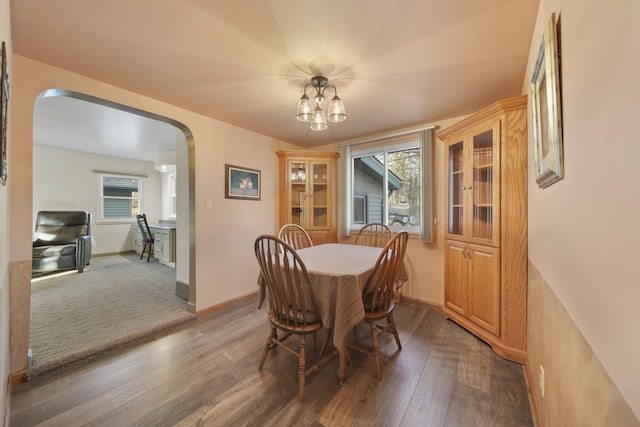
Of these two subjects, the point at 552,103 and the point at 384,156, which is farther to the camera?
the point at 384,156

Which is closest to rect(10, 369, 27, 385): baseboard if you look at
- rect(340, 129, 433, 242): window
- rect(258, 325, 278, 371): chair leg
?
rect(258, 325, 278, 371): chair leg

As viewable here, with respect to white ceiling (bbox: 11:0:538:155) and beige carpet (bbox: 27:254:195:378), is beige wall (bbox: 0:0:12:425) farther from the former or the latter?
beige carpet (bbox: 27:254:195:378)

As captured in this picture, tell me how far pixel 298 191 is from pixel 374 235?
1.34 metres

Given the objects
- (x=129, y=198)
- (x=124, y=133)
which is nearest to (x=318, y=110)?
(x=124, y=133)

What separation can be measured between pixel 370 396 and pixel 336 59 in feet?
7.20

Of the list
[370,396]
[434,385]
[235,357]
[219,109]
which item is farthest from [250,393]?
[219,109]

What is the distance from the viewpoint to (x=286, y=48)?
1.52 m

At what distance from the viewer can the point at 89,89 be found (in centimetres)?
188

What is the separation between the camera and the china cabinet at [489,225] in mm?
1813

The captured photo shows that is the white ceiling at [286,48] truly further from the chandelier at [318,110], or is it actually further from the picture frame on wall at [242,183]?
the picture frame on wall at [242,183]

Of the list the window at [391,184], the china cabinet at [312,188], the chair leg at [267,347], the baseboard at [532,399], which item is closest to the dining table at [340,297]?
the chair leg at [267,347]

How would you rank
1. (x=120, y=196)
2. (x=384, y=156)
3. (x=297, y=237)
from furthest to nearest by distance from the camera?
(x=120, y=196), (x=384, y=156), (x=297, y=237)

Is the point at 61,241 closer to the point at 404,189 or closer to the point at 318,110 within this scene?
the point at 318,110

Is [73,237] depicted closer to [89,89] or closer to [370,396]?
[89,89]
